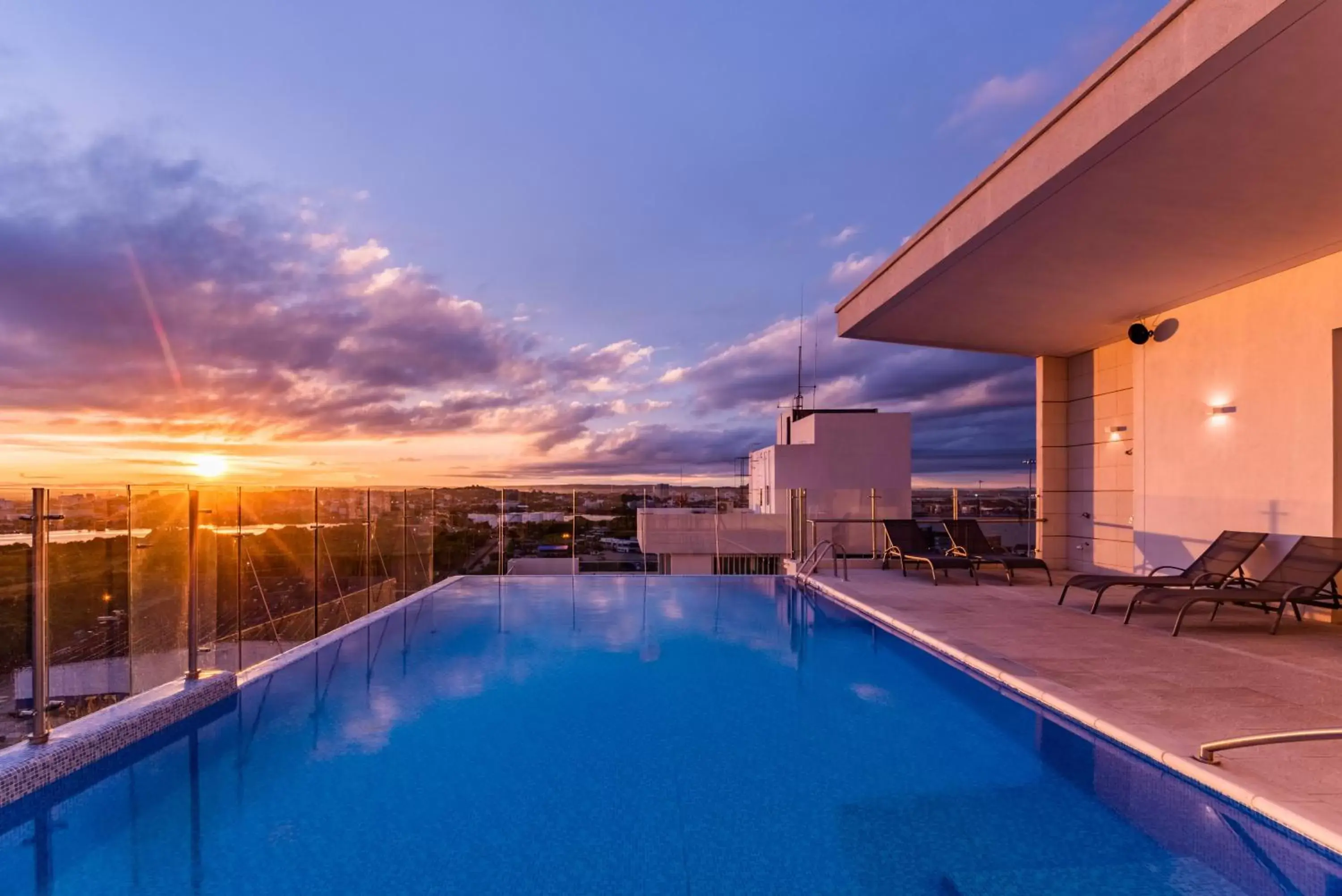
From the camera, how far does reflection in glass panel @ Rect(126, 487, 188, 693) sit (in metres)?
4.02

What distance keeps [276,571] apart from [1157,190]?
691cm

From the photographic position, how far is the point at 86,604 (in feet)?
11.7

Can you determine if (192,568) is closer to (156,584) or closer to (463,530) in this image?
(156,584)

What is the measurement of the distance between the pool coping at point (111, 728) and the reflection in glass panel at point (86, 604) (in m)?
0.10

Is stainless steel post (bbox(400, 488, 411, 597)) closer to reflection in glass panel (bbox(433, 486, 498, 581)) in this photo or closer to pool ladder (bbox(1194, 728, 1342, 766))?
reflection in glass panel (bbox(433, 486, 498, 581))

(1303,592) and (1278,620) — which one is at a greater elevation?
(1303,592)

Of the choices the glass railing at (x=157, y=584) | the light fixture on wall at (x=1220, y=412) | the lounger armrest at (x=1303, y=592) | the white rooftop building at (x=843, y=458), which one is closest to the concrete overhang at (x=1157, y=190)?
the light fixture on wall at (x=1220, y=412)

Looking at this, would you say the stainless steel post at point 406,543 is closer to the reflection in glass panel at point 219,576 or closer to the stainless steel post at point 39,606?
the reflection in glass panel at point 219,576

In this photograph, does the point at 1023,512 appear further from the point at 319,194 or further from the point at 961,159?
the point at 319,194

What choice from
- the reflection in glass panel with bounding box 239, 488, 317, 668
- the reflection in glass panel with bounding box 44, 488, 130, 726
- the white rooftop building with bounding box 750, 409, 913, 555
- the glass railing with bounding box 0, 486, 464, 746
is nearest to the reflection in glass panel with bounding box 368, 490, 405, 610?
the glass railing with bounding box 0, 486, 464, 746

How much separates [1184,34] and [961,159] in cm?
1182

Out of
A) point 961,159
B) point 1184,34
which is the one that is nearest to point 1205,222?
point 1184,34

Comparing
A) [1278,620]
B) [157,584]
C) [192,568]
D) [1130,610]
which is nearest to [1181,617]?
[1130,610]

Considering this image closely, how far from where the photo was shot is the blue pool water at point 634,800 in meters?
2.51
